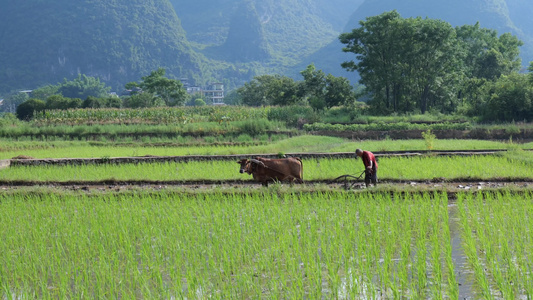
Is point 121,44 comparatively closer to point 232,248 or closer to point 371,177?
point 371,177

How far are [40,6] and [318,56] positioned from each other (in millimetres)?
77843

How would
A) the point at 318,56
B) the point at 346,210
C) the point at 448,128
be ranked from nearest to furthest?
1. the point at 346,210
2. the point at 448,128
3. the point at 318,56

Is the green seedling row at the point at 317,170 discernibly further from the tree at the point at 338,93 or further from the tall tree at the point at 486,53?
the tall tree at the point at 486,53

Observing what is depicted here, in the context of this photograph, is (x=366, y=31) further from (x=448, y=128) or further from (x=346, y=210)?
(x=346, y=210)

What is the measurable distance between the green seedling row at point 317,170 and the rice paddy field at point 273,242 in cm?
13

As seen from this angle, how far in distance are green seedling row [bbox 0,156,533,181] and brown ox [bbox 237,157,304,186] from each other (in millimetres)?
1297

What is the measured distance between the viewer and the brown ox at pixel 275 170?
11.9 m

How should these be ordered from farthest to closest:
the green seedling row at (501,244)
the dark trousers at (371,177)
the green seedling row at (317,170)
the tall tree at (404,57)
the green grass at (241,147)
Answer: the tall tree at (404,57)
the green grass at (241,147)
the green seedling row at (317,170)
the dark trousers at (371,177)
the green seedling row at (501,244)

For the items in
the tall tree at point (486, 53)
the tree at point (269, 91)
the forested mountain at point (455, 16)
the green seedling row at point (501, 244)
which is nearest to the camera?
the green seedling row at point (501, 244)

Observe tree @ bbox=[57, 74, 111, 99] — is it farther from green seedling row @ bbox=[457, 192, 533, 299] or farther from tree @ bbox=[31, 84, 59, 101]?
green seedling row @ bbox=[457, 192, 533, 299]

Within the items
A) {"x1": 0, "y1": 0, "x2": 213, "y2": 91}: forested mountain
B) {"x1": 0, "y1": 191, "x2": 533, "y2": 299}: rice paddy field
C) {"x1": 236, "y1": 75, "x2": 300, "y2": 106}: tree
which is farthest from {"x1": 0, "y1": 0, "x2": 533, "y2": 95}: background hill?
{"x1": 0, "y1": 191, "x2": 533, "y2": 299}: rice paddy field

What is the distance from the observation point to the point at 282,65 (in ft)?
567

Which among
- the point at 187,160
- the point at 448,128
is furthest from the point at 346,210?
the point at 448,128

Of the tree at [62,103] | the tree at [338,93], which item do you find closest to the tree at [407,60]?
the tree at [338,93]
